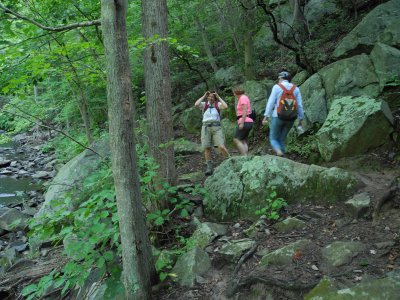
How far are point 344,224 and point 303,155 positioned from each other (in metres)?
3.70

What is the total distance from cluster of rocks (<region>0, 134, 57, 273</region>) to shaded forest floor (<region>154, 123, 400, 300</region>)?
2.62 meters

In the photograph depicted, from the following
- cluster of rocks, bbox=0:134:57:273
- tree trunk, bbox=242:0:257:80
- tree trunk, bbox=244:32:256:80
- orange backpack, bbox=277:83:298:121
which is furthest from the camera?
tree trunk, bbox=244:32:256:80

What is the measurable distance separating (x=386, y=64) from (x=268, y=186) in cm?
526

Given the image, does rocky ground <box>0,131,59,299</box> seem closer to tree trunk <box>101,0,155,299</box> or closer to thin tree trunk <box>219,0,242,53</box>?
tree trunk <box>101,0,155,299</box>

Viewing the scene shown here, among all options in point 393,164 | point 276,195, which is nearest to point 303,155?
point 393,164

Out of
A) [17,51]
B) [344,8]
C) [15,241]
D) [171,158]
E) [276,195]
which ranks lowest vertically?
[15,241]

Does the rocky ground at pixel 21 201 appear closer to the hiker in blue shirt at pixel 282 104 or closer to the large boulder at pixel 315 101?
the hiker in blue shirt at pixel 282 104

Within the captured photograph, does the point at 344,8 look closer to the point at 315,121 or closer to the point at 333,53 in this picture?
the point at 333,53

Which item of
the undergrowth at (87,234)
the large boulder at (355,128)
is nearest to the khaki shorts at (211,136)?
the large boulder at (355,128)

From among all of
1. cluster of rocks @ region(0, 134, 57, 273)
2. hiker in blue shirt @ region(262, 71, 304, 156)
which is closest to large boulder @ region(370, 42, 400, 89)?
hiker in blue shirt @ region(262, 71, 304, 156)

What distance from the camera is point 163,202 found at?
231 inches

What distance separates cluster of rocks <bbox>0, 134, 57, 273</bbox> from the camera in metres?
8.09

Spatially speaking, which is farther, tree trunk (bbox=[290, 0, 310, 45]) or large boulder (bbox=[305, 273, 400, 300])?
tree trunk (bbox=[290, 0, 310, 45])

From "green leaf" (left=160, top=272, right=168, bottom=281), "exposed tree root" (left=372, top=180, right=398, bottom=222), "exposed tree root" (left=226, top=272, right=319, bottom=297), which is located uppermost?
"exposed tree root" (left=372, top=180, right=398, bottom=222)
